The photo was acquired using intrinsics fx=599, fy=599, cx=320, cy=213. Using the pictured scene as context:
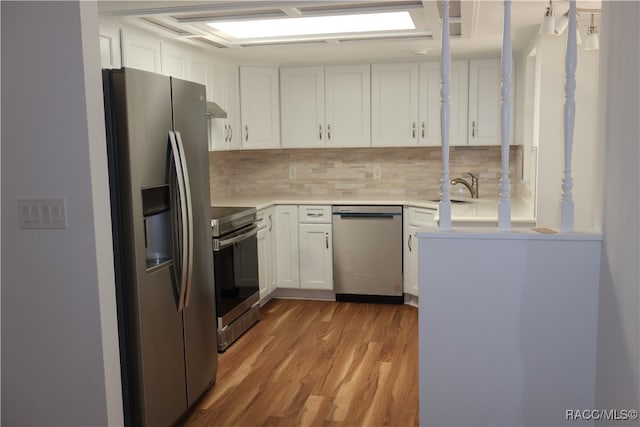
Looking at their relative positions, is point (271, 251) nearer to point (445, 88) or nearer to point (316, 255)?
point (316, 255)

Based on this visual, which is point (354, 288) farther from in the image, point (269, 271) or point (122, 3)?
point (122, 3)

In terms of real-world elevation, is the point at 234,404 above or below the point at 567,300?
below

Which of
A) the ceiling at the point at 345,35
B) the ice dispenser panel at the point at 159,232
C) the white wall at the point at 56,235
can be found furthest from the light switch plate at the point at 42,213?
the ceiling at the point at 345,35

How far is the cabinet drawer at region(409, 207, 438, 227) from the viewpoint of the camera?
488cm

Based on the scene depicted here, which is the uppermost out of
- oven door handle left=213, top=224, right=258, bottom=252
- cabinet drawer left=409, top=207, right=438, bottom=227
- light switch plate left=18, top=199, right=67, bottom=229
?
light switch plate left=18, top=199, right=67, bottom=229

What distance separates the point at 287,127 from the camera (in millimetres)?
5648

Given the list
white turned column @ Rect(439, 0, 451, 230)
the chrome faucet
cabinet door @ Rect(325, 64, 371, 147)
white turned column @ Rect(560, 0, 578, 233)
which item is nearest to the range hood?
cabinet door @ Rect(325, 64, 371, 147)

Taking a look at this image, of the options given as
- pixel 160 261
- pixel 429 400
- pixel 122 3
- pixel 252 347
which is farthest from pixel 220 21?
pixel 429 400

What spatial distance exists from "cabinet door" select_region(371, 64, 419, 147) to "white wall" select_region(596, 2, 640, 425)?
331 cm

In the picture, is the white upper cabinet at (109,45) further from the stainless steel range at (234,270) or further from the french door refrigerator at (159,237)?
the stainless steel range at (234,270)

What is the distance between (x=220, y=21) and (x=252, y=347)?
2.20 meters

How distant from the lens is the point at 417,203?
198 inches

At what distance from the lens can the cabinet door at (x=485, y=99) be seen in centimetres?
516

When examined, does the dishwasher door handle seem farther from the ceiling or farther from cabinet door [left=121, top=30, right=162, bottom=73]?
cabinet door [left=121, top=30, right=162, bottom=73]
